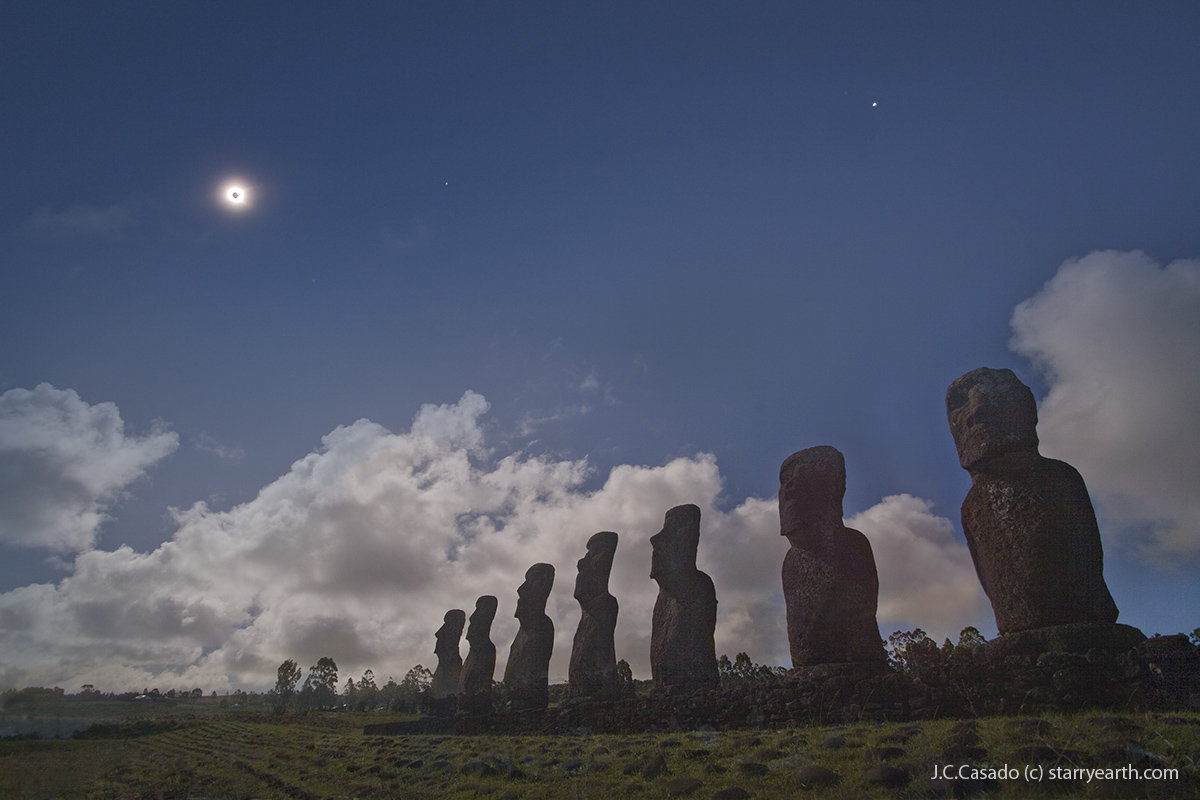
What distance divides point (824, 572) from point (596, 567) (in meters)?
13.9

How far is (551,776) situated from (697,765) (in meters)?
2.64

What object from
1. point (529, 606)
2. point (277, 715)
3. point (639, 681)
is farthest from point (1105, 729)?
point (277, 715)

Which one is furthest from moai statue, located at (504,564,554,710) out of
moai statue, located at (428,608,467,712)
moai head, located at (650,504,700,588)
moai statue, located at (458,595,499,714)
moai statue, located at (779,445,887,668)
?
moai statue, located at (779,445,887,668)

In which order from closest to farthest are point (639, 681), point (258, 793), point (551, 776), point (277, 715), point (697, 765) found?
point (697, 765)
point (551, 776)
point (258, 793)
point (639, 681)
point (277, 715)

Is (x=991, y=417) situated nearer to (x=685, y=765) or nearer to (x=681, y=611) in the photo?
(x=685, y=765)

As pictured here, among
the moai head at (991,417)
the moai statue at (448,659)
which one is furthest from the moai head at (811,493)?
the moai statue at (448,659)

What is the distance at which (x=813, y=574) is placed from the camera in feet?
50.7

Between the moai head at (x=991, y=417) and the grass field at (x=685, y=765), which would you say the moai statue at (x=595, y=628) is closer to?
the grass field at (x=685, y=765)

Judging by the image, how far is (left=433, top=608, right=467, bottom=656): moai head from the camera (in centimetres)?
3919

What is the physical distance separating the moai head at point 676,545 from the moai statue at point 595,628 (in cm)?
440

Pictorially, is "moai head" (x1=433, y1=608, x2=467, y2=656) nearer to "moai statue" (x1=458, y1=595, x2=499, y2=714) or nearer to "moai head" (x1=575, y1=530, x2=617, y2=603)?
"moai statue" (x1=458, y1=595, x2=499, y2=714)

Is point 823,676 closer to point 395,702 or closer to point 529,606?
point 529,606

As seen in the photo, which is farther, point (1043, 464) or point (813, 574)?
point (813, 574)

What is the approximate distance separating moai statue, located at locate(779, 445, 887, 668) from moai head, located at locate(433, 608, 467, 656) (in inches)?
1126
